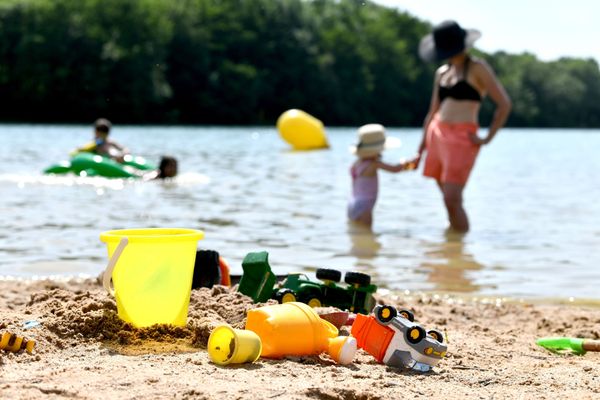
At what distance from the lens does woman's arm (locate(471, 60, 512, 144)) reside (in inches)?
285

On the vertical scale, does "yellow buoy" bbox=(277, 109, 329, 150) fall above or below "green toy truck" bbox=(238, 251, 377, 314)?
above

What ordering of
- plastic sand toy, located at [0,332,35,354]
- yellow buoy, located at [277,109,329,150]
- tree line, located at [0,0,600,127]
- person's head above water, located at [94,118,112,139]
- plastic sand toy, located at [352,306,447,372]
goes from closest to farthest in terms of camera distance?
plastic sand toy, located at [0,332,35,354], plastic sand toy, located at [352,306,447,372], person's head above water, located at [94,118,112,139], yellow buoy, located at [277,109,329,150], tree line, located at [0,0,600,127]

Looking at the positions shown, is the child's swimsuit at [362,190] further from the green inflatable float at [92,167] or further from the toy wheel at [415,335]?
the green inflatable float at [92,167]

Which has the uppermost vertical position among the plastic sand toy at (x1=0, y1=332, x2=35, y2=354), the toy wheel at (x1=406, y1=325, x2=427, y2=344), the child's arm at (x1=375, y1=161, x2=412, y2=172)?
the child's arm at (x1=375, y1=161, x2=412, y2=172)

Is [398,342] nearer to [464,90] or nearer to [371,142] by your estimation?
[464,90]

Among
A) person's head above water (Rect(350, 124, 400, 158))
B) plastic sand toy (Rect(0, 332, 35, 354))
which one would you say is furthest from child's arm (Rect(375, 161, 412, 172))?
plastic sand toy (Rect(0, 332, 35, 354))

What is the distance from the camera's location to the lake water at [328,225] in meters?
6.39

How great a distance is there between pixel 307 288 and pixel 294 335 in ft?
2.97

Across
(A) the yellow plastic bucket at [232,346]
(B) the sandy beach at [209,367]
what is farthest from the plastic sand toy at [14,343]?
(A) the yellow plastic bucket at [232,346]

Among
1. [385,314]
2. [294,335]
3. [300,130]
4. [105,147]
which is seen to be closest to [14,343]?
[294,335]

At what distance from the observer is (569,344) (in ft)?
13.1

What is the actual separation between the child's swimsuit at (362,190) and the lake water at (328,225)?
25 centimetres

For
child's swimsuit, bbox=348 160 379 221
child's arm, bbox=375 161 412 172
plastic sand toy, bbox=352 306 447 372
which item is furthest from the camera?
child's swimsuit, bbox=348 160 379 221

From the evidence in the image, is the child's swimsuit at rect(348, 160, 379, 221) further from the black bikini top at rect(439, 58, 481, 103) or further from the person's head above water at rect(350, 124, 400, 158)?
the black bikini top at rect(439, 58, 481, 103)
